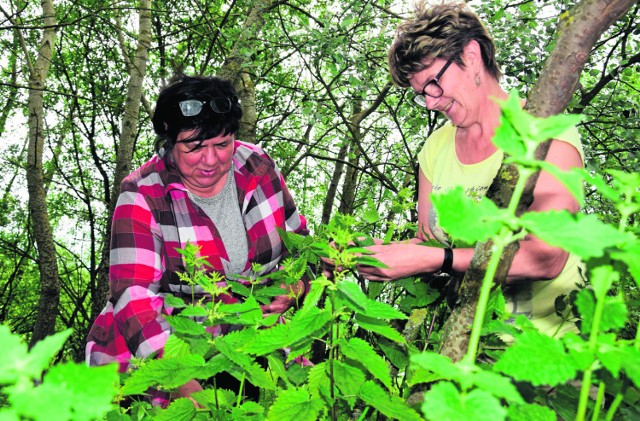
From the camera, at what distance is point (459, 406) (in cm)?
48

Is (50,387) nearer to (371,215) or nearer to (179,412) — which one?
(179,412)

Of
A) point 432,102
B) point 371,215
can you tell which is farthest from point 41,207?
point 371,215

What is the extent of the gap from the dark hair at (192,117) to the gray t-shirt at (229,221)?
0.33 meters

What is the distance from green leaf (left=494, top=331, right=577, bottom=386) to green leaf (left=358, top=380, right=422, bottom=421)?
20.0 inches

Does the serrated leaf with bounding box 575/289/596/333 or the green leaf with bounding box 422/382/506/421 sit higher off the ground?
the serrated leaf with bounding box 575/289/596/333

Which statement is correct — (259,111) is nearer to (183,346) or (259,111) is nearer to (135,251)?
(135,251)

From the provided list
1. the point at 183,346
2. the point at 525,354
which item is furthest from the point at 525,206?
the point at 183,346

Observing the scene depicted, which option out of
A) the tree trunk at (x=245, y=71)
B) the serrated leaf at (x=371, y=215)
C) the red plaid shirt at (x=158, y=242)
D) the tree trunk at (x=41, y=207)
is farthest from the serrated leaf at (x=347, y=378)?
the tree trunk at (x=41, y=207)

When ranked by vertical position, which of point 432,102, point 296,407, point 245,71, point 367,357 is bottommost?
point 296,407

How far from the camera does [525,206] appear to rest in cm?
103

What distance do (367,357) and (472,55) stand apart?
6.24ft

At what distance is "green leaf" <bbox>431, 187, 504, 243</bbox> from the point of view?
523 mm

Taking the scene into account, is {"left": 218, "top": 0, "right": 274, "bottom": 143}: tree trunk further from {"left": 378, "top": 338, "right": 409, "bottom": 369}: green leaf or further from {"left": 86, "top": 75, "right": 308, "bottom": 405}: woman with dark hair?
{"left": 378, "top": 338, "right": 409, "bottom": 369}: green leaf

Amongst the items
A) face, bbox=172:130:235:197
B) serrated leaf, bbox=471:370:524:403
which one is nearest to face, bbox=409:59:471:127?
face, bbox=172:130:235:197
